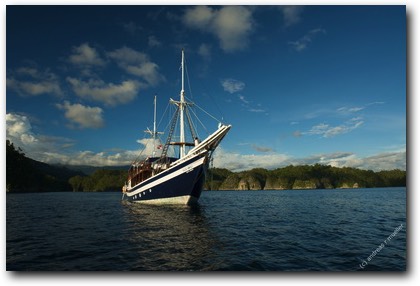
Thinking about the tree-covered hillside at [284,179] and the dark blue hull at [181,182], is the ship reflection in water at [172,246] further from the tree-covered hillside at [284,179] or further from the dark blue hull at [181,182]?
the tree-covered hillside at [284,179]

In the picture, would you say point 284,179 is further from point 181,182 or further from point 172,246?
point 172,246

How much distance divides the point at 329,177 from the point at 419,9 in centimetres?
14410

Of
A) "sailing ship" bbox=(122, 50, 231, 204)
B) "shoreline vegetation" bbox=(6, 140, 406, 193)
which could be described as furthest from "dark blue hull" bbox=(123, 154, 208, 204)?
"shoreline vegetation" bbox=(6, 140, 406, 193)

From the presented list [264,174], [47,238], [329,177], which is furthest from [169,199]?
[264,174]

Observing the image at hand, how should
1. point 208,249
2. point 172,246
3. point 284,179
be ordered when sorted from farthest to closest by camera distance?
1. point 284,179
2. point 172,246
3. point 208,249

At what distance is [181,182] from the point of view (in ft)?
90.1

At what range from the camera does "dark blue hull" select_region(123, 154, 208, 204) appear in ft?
87.1

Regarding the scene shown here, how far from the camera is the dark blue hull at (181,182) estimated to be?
87.1ft

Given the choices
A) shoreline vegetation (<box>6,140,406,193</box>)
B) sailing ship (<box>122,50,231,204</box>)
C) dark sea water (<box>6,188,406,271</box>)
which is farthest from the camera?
shoreline vegetation (<box>6,140,406,193</box>)

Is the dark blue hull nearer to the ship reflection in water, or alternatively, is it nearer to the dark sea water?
the ship reflection in water

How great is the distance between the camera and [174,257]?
962 centimetres

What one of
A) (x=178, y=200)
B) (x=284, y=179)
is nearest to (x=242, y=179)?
(x=284, y=179)

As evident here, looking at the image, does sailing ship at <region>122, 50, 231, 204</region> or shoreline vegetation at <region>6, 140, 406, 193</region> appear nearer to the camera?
sailing ship at <region>122, 50, 231, 204</region>

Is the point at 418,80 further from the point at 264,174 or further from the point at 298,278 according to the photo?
the point at 264,174
